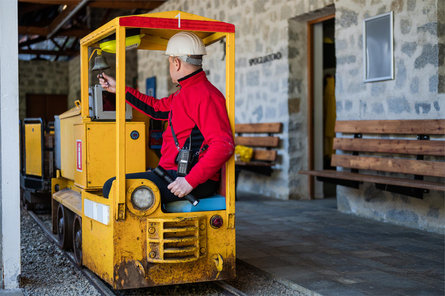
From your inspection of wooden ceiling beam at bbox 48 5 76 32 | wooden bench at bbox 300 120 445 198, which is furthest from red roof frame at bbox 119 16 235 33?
wooden ceiling beam at bbox 48 5 76 32

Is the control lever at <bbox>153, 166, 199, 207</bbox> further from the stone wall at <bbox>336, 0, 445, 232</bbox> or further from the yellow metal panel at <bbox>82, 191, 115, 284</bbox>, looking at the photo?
the stone wall at <bbox>336, 0, 445, 232</bbox>

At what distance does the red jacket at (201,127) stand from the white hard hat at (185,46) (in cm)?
14

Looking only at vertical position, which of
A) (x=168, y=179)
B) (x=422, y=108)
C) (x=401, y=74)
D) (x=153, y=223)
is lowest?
(x=153, y=223)

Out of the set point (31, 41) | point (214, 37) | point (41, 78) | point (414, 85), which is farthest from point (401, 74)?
point (41, 78)

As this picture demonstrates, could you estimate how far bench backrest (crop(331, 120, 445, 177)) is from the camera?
18.4ft

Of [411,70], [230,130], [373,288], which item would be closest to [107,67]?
[230,130]

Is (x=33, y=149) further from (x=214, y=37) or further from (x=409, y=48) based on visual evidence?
(x=409, y=48)

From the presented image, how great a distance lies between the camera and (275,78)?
868 cm

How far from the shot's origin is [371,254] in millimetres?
4832

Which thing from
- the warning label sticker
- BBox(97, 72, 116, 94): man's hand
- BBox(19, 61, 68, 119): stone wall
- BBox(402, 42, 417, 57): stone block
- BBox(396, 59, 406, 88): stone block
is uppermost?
BBox(19, 61, 68, 119): stone wall

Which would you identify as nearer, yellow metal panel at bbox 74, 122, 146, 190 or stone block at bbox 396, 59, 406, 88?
yellow metal panel at bbox 74, 122, 146, 190

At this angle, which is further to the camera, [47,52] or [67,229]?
[47,52]

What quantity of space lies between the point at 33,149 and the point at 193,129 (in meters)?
4.48

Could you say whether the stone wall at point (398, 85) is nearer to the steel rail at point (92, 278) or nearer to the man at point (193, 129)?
the man at point (193, 129)
